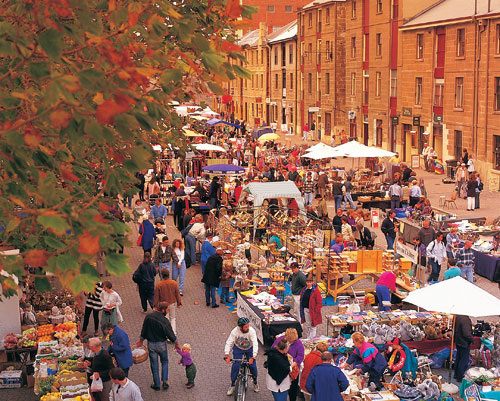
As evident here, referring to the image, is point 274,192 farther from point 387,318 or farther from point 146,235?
point 387,318

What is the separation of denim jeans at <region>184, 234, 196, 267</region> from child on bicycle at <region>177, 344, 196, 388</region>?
27.2 ft

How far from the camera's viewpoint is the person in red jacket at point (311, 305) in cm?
1515

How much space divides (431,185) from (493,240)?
17.3 metres

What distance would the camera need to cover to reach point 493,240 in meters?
21.2

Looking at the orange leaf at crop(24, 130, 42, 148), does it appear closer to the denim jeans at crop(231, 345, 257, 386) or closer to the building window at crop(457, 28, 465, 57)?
the denim jeans at crop(231, 345, 257, 386)

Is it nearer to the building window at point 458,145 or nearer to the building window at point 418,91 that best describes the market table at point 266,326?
the building window at point 458,145

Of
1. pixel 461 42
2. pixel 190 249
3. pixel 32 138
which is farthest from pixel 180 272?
pixel 461 42

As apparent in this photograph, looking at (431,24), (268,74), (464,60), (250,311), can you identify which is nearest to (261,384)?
(250,311)

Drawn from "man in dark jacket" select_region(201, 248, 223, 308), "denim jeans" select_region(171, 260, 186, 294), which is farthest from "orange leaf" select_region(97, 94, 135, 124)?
"denim jeans" select_region(171, 260, 186, 294)

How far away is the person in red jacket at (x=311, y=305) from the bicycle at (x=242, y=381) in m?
2.78

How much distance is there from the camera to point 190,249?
2166cm

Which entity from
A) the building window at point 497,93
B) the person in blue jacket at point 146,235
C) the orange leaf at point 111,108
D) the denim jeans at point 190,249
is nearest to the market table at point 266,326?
the denim jeans at point 190,249

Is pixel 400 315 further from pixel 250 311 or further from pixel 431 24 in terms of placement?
pixel 431 24

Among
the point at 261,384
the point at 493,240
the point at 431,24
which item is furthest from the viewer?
the point at 431,24
